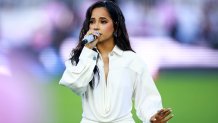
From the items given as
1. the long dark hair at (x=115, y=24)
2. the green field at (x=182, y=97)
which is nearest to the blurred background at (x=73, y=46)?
the green field at (x=182, y=97)

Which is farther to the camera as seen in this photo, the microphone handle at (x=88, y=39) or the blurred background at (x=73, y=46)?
the blurred background at (x=73, y=46)

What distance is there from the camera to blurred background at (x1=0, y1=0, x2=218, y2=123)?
496cm

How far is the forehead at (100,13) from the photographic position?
314 centimetres

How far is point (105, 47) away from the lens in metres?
3.19

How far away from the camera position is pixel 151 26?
5.07 meters

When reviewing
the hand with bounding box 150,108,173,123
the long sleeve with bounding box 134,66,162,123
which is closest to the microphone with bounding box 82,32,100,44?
the long sleeve with bounding box 134,66,162,123

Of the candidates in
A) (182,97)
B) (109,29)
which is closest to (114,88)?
(109,29)

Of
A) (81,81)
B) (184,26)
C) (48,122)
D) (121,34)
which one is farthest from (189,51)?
(81,81)

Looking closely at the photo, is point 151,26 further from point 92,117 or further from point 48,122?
point 92,117

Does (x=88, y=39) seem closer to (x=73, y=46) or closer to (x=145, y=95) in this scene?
(x=145, y=95)

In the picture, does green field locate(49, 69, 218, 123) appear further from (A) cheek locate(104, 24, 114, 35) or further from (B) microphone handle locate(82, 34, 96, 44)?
(B) microphone handle locate(82, 34, 96, 44)

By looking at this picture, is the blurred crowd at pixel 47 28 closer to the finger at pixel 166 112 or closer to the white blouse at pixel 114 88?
the white blouse at pixel 114 88

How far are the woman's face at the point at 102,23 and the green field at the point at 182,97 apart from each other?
188 centimetres

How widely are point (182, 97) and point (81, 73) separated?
2.30 metres
